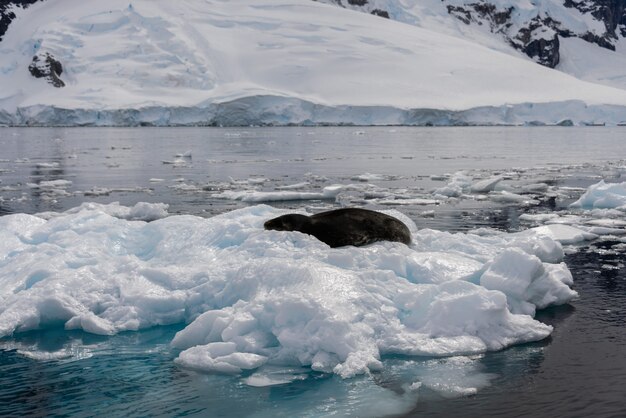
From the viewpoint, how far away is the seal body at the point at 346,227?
7121 millimetres

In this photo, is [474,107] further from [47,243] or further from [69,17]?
[47,243]

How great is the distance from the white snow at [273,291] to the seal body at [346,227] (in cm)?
23

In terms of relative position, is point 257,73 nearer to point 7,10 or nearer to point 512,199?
point 7,10

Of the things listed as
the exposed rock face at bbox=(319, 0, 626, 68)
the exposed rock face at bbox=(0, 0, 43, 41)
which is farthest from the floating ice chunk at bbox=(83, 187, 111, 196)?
the exposed rock face at bbox=(319, 0, 626, 68)

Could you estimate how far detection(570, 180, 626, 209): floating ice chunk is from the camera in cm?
1255

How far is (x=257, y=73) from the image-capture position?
72.1m

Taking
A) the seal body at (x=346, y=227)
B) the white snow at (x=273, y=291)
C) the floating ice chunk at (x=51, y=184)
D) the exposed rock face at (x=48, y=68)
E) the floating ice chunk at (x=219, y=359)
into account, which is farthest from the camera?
the exposed rock face at (x=48, y=68)

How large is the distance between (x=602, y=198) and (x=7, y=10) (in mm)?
96880

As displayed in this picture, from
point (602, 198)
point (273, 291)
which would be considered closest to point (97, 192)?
point (602, 198)

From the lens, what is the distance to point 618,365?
482cm

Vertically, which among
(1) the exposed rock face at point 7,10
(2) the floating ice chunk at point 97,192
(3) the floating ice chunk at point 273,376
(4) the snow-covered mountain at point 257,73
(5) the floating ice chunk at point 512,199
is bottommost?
(3) the floating ice chunk at point 273,376

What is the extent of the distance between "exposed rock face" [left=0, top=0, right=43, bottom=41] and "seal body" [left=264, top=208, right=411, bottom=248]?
90793 millimetres

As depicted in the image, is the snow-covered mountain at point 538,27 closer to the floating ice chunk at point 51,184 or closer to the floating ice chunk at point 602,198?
the floating ice chunk at point 51,184

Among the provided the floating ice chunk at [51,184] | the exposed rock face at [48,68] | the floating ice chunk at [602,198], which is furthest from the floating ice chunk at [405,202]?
the exposed rock face at [48,68]
